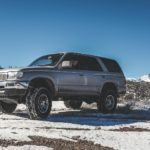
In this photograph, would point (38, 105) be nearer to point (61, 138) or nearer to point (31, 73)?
point (31, 73)

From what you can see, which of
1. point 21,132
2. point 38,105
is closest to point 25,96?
point 38,105

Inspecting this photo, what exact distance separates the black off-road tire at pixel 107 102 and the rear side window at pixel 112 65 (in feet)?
3.16

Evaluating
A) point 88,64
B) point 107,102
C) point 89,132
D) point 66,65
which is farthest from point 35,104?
point 107,102

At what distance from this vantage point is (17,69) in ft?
43.2

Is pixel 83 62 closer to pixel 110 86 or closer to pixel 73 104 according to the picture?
pixel 110 86

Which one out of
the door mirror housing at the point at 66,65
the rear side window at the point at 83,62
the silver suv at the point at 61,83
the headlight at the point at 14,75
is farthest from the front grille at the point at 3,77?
the rear side window at the point at 83,62

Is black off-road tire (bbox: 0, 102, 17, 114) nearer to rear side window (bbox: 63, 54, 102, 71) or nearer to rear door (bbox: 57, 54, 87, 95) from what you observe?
rear door (bbox: 57, 54, 87, 95)

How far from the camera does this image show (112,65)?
A: 17562 millimetres

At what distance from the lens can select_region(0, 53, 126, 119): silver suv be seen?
1309 centimetres

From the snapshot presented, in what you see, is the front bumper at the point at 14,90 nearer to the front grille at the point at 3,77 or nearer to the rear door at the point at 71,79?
the front grille at the point at 3,77

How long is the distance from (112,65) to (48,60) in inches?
138

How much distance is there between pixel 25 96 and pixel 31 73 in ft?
2.31

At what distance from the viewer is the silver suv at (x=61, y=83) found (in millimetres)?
13086

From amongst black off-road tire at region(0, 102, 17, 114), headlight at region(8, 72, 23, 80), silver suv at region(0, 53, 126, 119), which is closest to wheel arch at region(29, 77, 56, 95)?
silver suv at region(0, 53, 126, 119)
